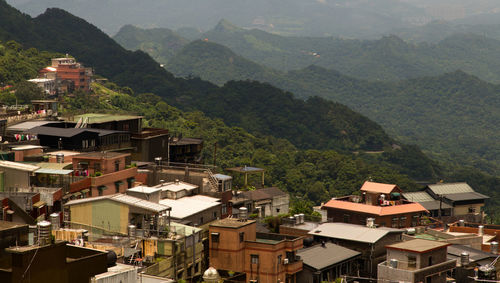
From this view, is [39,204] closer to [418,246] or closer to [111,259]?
→ [111,259]

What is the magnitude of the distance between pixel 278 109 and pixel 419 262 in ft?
523

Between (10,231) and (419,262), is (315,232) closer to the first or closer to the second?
(419,262)

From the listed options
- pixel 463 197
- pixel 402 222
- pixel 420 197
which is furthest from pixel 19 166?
pixel 463 197

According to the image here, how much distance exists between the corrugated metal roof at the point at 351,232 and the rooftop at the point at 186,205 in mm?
5727

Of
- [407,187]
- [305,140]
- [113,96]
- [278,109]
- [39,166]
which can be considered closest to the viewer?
[39,166]

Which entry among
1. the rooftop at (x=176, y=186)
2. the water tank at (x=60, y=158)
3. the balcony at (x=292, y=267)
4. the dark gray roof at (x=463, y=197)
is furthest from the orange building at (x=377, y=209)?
the water tank at (x=60, y=158)

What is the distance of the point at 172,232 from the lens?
36.6 metres

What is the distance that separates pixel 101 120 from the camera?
206ft

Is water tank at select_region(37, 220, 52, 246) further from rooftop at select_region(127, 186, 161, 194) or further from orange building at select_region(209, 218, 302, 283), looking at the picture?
rooftop at select_region(127, 186, 161, 194)

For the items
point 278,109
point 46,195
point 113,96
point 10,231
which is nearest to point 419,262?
point 46,195

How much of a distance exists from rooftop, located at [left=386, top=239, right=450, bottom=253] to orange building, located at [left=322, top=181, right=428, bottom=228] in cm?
1313

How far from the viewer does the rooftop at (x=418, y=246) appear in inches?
1513

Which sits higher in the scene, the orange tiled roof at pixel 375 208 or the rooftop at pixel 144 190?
the rooftop at pixel 144 190

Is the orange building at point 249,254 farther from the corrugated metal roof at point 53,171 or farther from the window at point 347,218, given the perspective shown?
the window at point 347,218
